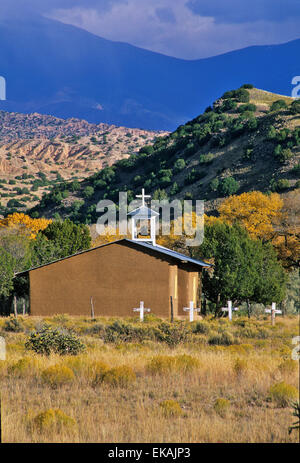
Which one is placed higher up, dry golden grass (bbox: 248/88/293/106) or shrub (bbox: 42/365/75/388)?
dry golden grass (bbox: 248/88/293/106)

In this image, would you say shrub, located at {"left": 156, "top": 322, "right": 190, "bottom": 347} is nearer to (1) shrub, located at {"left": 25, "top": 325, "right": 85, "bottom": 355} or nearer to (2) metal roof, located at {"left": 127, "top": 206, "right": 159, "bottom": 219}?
(1) shrub, located at {"left": 25, "top": 325, "right": 85, "bottom": 355}

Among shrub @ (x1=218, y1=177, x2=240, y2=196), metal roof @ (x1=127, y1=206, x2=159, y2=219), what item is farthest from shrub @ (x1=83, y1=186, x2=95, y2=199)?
metal roof @ (x1=127, y1=206, x2=159, y2=219)

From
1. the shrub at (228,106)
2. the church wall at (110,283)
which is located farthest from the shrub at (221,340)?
the shrub at (228,106)

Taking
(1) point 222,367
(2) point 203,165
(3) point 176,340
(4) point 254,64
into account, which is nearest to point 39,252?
(4) point 254,64

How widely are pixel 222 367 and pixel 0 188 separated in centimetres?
14060

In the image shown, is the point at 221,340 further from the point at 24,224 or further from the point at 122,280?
the point at 24,224

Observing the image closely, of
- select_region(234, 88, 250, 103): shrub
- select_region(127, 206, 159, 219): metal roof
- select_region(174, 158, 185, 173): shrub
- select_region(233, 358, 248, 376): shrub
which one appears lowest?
select_region(233, 358, 248, 376): shrub

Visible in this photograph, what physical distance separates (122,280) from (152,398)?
2338cm

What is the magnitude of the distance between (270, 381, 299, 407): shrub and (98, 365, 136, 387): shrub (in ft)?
11.9

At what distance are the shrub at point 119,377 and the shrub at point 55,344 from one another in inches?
189

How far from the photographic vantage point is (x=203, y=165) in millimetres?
101000

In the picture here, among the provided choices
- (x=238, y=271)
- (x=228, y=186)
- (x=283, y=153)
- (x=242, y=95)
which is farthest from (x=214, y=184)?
(x=238, y=271)

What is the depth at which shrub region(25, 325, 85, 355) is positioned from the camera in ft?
52.3

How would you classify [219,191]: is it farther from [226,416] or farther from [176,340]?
[226,416]
